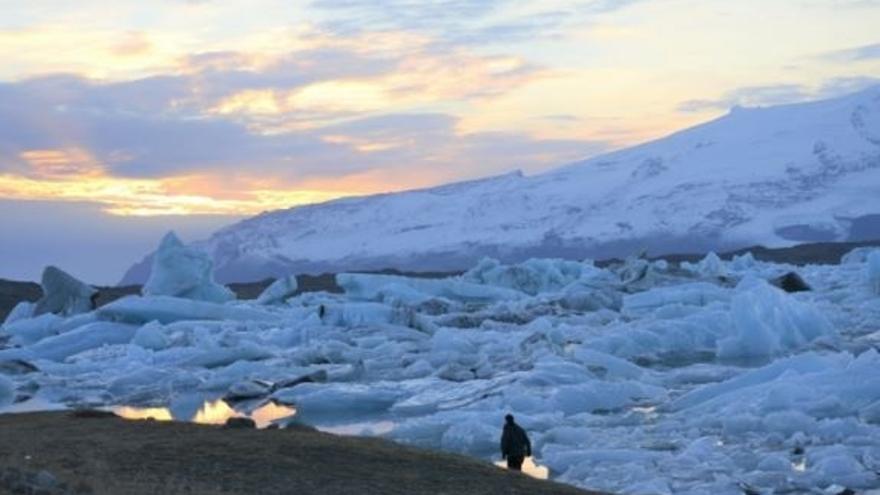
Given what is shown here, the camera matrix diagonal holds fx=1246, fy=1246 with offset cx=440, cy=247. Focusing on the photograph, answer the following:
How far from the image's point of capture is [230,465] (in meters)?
14.7

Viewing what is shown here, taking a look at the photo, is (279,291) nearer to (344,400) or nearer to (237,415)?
(344,400)

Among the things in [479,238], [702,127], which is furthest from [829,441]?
[702,127]

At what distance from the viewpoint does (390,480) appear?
14.2 m

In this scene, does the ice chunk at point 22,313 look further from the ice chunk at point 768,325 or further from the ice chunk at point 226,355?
the ice chunk at point 768,325

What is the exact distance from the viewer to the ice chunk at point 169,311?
38.5 metres

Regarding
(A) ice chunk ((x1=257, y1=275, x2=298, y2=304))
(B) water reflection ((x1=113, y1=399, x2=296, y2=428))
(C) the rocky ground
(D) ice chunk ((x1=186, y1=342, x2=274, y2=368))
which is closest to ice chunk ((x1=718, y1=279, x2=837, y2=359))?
(B) water reflection ((x1=113, y1=399, x2=296, y2=428))

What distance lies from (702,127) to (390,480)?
187112 millimetres

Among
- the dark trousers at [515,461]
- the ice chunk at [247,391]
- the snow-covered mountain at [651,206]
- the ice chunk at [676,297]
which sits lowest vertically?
the dark trousers at [515,461]

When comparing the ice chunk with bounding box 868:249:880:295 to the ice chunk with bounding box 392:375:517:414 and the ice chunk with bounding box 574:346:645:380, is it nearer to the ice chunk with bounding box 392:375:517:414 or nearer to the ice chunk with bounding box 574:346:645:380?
the ice chunk with bounding box 574:346:645:380

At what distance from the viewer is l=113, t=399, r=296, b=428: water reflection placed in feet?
72.8

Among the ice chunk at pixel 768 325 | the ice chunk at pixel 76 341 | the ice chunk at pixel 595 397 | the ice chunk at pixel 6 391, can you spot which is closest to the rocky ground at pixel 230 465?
the ice chunk at pixel 595 397

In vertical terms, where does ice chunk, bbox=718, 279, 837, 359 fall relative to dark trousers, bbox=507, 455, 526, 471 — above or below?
above

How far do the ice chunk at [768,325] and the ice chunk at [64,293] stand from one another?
24794 mm

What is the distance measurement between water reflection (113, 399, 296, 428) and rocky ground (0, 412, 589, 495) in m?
3.76
